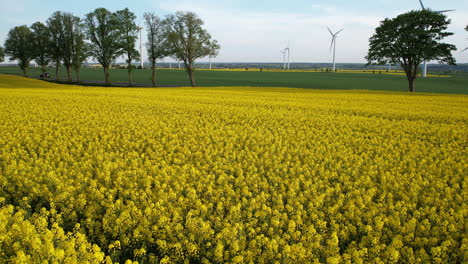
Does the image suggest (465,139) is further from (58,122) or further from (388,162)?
(58,122)

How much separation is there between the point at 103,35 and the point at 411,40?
54201mm

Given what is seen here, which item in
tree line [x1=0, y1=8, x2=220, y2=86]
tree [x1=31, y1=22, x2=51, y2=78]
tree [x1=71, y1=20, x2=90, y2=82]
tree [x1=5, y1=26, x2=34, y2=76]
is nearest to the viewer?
tree line [x1=0, y1=8, x2=220, y2=86]

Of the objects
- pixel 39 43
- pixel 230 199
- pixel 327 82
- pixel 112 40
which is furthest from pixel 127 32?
pixel 230 199

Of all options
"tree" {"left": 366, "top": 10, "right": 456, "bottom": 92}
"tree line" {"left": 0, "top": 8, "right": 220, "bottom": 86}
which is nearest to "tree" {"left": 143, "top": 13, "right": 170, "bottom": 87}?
"tree line" {"left": 0, "top": 8, "right": 220, "bottom": 86}

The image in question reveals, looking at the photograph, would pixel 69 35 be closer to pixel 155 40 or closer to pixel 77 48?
pixel 77 48

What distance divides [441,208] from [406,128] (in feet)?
34.1

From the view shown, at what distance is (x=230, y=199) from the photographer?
7152 mm

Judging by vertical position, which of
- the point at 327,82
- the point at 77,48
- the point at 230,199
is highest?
the point at 77,48

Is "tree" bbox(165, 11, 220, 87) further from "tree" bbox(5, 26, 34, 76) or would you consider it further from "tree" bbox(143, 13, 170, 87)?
"tree" bbox(5, 26, 34, 76)

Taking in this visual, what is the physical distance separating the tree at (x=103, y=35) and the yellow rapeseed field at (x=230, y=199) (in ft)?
187

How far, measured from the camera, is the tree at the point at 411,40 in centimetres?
4491

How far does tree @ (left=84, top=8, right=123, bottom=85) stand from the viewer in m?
66.8

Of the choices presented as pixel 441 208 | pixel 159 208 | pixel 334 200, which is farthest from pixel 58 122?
pixel 441 208

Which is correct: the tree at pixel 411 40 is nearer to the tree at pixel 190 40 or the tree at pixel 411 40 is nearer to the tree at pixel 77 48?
the tree at pixel 190 40
